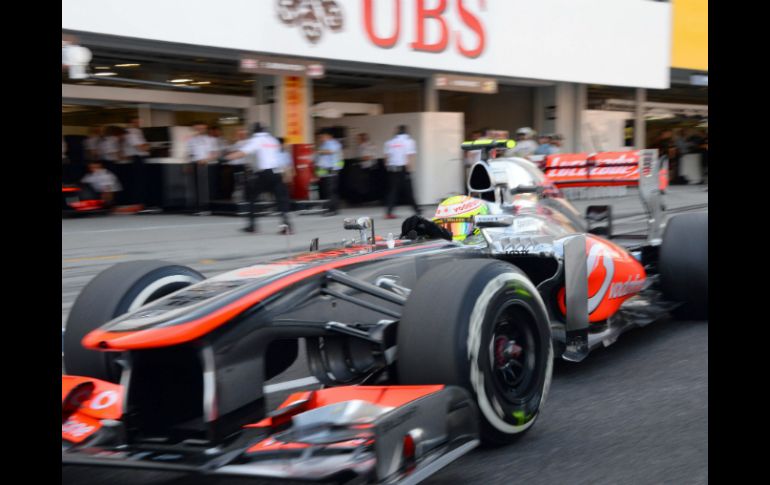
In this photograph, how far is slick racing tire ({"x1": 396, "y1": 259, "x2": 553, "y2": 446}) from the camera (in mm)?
3623

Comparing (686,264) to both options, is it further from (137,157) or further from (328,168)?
(137,157)

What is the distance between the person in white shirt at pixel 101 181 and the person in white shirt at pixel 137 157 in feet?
1.63

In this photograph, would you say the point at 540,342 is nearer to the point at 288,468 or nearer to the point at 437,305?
the point at 437,305

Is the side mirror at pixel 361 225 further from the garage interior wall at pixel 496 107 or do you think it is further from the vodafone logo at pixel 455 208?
the garage interior wall at pixel 496 107

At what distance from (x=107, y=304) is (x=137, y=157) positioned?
1203 cm

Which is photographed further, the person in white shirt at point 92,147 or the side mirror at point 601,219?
the person in white shirt at point 92,147

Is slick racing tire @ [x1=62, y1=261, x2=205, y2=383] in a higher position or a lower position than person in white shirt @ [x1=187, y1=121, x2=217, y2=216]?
lower

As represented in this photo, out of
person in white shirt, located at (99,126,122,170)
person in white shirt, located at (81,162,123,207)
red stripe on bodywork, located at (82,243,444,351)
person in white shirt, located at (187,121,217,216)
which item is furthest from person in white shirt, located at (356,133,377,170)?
red stripe on bodywork, located at (82,243,444,351)

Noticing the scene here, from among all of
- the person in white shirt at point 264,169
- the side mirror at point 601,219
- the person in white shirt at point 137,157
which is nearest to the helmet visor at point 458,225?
the side mirror at point 601,219

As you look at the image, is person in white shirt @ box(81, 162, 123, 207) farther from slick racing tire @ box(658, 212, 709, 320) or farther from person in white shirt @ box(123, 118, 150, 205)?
slick racing tire @ box(658, 212, 709, 320)

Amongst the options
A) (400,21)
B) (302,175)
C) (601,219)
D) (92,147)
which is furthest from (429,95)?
(601,219)

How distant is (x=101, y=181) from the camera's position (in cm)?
1509

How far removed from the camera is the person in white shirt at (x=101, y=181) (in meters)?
15.0

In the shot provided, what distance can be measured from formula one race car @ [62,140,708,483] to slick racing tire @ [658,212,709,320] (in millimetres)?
1658
